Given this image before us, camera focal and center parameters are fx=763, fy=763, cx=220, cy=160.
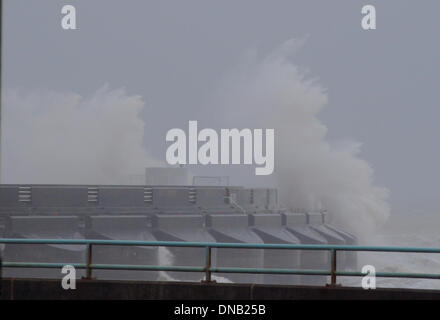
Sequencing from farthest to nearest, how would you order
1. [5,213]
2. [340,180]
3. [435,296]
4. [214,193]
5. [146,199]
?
1. [340,180]
2. [214,193]
3. [146,199]
4. [5,213]
5. [435,296]

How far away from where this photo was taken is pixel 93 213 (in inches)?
1304

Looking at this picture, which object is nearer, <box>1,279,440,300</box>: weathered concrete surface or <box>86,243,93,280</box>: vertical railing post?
<box>1,279,440,300</box>: weathered concrete surface

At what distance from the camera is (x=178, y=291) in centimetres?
958

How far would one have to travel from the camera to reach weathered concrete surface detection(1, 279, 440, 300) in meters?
9.16

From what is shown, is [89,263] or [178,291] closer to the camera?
[178,291]

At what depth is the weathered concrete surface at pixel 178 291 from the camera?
916 cm

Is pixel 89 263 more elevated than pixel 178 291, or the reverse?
pixel 89 263

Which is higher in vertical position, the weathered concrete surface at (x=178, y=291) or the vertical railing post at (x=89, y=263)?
the vertical railing post at (x=89, y=263)

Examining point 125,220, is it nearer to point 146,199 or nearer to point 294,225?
point 146,199

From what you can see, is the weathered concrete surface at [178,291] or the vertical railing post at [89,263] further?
the vertical railing post at [89,263]
